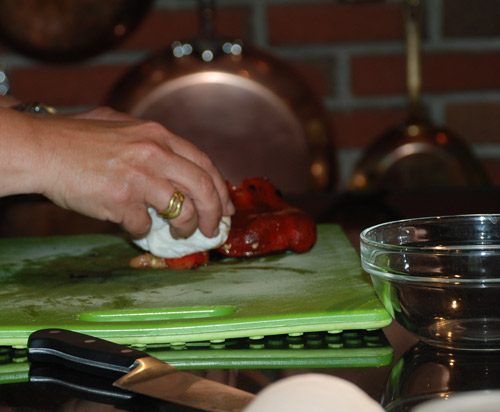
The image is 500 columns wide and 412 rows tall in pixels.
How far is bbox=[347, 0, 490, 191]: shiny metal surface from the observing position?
1.77 metres

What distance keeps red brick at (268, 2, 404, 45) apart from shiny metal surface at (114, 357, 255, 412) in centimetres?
152

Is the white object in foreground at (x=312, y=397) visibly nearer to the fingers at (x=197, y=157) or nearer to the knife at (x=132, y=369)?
the knife at (x=132, y=369)

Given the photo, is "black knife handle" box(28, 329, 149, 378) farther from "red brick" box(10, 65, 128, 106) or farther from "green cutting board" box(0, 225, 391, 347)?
"red brick" box(10, 65, 128, 106)

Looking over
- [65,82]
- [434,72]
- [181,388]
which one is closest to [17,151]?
[181,388]

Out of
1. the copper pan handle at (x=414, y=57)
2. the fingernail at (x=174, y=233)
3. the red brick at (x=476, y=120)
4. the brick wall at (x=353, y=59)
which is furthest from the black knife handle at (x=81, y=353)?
the red brick at (x=476, y=120)

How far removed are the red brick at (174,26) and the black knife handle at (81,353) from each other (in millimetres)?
1433

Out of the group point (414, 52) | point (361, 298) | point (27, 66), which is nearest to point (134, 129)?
point (361, 298)

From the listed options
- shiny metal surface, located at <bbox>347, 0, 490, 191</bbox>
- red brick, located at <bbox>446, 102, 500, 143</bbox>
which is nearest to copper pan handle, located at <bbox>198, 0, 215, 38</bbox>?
shiny metal surface, located at <bbox>347, 0, 490, 191</bbox>

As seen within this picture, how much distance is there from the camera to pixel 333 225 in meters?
1.14

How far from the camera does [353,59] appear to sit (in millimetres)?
2035

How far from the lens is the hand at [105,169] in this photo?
0.87m

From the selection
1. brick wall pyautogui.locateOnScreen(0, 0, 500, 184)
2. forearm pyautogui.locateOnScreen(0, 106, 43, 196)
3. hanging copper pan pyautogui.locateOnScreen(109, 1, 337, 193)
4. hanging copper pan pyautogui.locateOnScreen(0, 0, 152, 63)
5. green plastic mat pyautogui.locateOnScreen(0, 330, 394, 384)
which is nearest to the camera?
green plastic mat pyautogui.locateOnScreen(0, 330, 394, 384)

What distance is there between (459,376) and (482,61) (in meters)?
1.58

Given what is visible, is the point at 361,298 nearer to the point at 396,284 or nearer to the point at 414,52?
the point at 396,284
